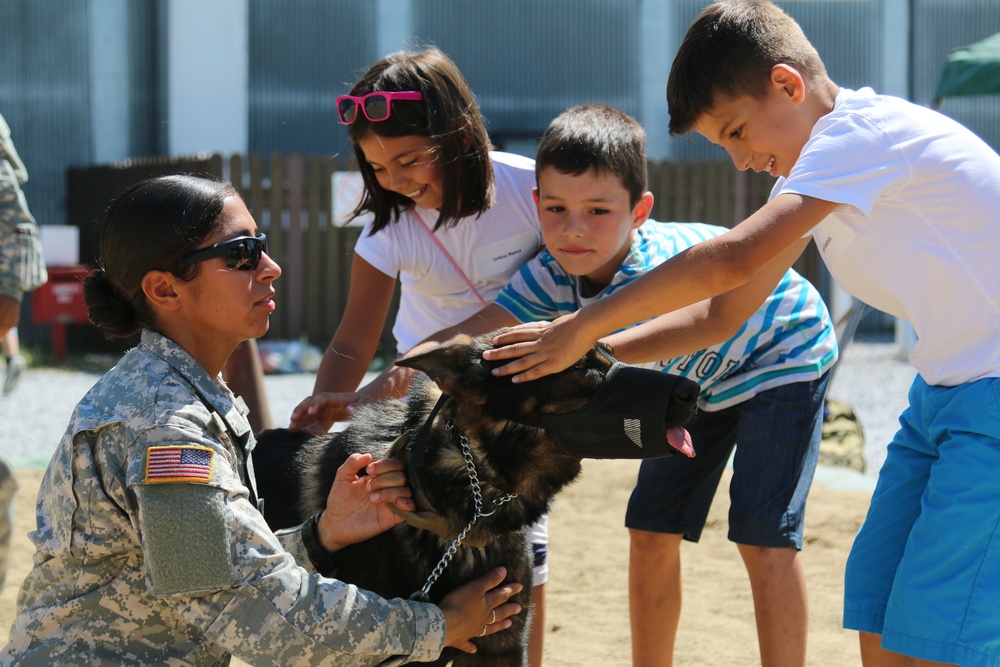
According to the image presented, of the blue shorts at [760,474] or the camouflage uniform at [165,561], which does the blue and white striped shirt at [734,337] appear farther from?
the camouflage uniform at [165,561]

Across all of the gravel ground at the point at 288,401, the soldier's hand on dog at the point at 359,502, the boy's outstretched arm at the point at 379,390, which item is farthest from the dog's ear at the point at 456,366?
the gravel ground at the point at 288,401

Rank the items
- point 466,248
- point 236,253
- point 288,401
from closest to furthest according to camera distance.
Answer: point 236,253 < point 466,248 < point 288,401

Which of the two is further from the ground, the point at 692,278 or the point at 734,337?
the point at 692,278

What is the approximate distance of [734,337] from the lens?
11.6 feet

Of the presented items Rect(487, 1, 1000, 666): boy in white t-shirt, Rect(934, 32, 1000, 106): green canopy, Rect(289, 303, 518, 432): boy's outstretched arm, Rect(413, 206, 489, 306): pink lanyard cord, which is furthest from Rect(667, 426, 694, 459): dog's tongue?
Rect(934, 32, 1000, 106): green canopy

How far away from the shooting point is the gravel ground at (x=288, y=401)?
25.9ft

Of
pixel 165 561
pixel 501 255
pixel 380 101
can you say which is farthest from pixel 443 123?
pixel 165 561

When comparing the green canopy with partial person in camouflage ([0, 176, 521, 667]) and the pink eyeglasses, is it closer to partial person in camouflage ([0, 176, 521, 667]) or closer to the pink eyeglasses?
the pink eyeglasses

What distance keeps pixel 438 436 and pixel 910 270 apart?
1.25 meters

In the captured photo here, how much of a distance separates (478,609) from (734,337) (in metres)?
1.28

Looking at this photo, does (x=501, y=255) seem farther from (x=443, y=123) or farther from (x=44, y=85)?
(x=44, y=85)

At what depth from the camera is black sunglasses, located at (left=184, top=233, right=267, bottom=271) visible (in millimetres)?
2562

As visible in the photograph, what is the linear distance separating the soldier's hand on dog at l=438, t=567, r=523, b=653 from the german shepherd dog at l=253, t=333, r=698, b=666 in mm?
57

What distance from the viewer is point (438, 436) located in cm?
287
